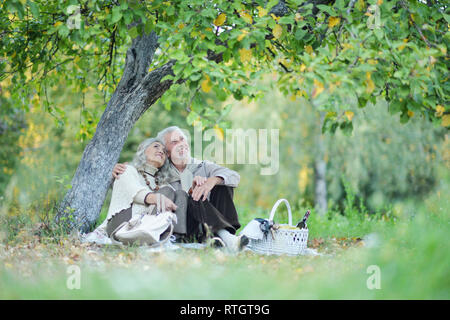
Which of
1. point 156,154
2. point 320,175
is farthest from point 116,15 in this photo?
point 320,175

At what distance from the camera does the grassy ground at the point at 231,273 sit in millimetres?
2742

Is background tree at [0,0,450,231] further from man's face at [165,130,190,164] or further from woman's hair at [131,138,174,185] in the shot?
man's face at [165,130,190,164]

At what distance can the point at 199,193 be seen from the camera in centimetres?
468

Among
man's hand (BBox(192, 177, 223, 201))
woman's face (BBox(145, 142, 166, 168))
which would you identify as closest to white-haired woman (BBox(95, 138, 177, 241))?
woman's face (BBox(145, 142, 166, 168))

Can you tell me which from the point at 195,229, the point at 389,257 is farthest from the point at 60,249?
the point at 389,257

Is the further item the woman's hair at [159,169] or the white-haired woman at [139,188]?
the woman's hair at [159,169]

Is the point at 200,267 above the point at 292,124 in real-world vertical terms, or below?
below

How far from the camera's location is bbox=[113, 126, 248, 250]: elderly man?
184 inches

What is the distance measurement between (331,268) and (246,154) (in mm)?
11446

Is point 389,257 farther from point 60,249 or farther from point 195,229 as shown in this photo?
point 60,249

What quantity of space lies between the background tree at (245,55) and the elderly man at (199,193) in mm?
558

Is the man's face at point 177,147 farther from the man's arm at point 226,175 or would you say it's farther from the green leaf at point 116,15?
the green leaf at point 116,15

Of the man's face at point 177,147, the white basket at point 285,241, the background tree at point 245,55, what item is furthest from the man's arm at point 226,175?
the background tree at point 245,55

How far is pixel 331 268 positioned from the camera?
3.64 m
